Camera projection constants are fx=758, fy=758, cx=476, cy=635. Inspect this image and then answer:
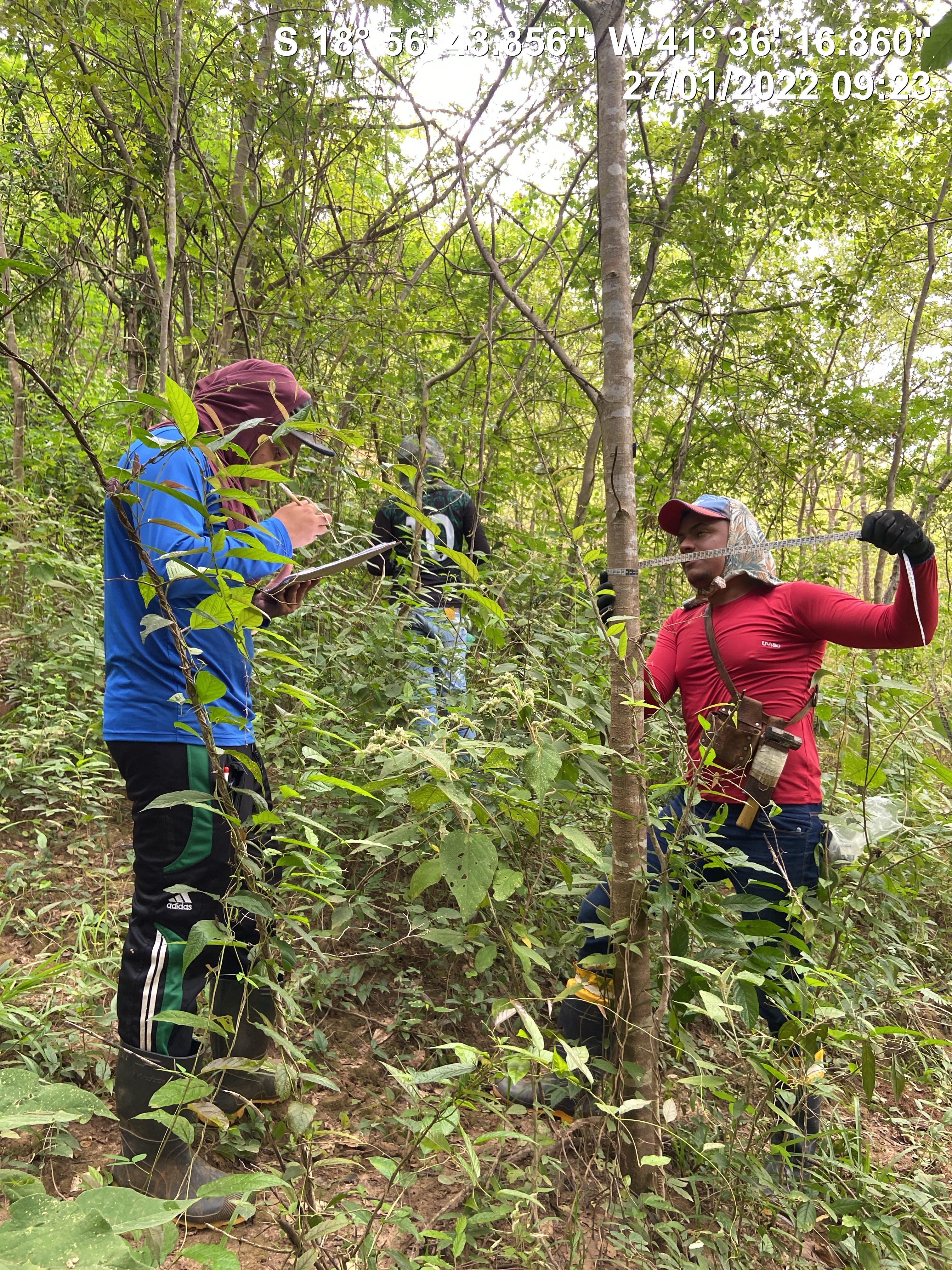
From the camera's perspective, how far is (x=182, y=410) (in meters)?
1.10

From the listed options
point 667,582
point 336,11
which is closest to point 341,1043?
point 667,582

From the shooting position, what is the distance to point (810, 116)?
5.38m

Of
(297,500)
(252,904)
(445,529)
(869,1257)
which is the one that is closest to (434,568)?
(445,529)

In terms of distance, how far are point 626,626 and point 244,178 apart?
4.18 meters

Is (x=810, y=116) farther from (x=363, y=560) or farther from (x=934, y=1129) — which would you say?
(x=934, y=1129)

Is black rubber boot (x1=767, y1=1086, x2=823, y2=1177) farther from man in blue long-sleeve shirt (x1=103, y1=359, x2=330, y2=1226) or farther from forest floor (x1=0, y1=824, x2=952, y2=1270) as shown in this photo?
man in blue long-sleeve shirt (x1=103, y1=359, x2=330, y2=1226)

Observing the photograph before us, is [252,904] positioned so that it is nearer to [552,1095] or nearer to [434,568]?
[552,1095]

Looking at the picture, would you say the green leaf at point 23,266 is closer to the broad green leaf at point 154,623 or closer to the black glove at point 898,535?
the broad green leaf at point 154,623

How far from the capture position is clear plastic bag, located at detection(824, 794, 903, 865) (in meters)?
2.09

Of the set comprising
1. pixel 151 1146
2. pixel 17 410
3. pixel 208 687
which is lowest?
pixel 151 1146

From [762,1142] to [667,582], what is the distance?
4.77 metres

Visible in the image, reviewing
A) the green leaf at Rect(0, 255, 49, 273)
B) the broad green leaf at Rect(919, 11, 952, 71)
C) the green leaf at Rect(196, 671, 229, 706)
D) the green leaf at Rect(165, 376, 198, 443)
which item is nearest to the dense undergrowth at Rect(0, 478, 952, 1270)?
the green leaf at Rect(196, 671, 229, 706)

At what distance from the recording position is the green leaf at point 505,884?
140 cm

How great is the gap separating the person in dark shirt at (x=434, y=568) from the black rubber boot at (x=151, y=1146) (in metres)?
1.02
